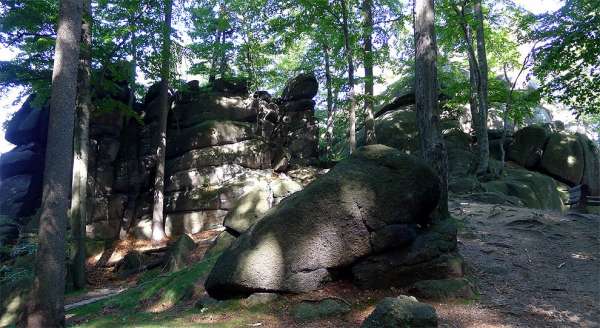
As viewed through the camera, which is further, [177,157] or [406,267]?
[177,157]

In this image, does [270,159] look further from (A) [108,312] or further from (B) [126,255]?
(A) [108,312]

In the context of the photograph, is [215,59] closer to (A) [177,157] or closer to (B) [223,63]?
(B) [223,63]

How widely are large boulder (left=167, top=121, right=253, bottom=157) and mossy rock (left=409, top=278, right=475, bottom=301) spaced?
17271mm

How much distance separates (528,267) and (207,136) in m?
17.9

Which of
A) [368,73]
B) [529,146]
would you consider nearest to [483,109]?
[368,73]

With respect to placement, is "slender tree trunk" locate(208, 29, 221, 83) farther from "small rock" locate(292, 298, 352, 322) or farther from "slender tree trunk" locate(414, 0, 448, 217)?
"small rock" locate(292, 298, 352, 322)

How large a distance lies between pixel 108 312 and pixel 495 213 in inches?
443

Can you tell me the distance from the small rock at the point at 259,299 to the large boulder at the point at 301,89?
68.1 feet

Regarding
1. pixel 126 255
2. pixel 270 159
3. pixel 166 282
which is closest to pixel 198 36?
pixel 270 159

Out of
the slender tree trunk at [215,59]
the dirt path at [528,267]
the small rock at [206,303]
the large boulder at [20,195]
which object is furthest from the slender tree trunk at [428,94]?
the large boulder at [20,195]

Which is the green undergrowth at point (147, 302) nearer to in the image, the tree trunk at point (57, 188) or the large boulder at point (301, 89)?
the tree trunk at point (57, 188)

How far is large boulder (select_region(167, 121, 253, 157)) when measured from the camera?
23.2 m

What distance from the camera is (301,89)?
27.1m

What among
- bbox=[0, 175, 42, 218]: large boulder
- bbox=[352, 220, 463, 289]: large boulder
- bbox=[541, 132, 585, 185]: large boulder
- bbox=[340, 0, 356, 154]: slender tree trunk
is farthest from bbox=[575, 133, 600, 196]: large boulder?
bbox=[0, 175, 42, 218]: large boulder
